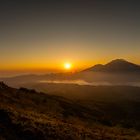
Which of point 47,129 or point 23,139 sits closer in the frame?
point 23,139

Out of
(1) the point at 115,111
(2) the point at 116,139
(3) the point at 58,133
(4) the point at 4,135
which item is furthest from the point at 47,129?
(1) the point at 115,111

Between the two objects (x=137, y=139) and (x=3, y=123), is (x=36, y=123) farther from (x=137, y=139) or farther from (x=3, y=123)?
(x=137, y=139)

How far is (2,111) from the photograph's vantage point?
41.4 meters

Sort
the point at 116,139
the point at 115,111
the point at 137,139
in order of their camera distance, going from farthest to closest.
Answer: the point at 115,111
the point at 137,139
the point at 116,139

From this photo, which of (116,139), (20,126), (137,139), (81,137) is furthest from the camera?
(137,139)

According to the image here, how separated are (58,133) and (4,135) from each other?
746 cm

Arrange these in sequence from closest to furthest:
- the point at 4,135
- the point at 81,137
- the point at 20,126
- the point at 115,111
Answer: the point at 4,135
the point at 20,126
the point at 81,137
the point at 115,111

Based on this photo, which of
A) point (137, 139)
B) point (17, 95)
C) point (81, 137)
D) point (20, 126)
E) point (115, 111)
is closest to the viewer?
point (20, 126)

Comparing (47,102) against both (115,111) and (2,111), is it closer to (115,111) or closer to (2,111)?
(115,111)

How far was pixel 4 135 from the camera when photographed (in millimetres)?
34281

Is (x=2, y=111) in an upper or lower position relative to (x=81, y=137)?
upper

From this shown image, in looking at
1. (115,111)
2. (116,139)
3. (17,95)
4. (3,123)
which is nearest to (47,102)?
(17,95)

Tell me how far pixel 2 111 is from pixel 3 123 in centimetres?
374

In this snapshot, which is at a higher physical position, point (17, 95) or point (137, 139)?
point (17, 95)
